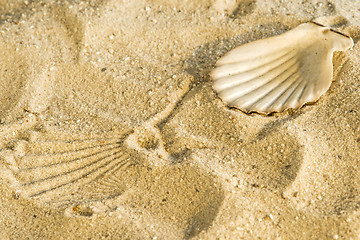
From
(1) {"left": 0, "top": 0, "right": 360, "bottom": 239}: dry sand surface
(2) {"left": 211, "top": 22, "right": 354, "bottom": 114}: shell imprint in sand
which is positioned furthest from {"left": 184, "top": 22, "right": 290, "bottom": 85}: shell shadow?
(2) {"left": 211, "top": 22, "right": 354, "bottom": 114}: shell imprint in sand

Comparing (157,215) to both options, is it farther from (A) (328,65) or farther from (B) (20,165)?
(A) (328,65)

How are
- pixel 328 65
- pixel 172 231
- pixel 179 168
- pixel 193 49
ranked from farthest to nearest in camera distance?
pixel 193 49 → pixel 328 65 → pixel 179 168 → pixel 172 231

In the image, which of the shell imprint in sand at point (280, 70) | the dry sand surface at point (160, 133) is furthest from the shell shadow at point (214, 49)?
the shell imprint in sand at point (280, 70)

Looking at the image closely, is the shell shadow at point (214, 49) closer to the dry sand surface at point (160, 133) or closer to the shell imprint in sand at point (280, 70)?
the dry sand surface at point (160, 133)

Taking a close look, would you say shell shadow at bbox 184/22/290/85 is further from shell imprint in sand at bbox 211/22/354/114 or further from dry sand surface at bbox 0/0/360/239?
shell imprint in sand at bbox 211/22/354/114

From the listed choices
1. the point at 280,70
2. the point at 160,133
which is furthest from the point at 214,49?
the point at 160,133

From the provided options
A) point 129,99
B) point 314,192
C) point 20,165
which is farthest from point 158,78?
point 314,192
